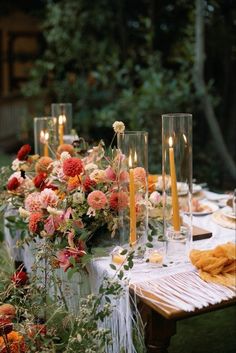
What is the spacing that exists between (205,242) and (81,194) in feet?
1.76

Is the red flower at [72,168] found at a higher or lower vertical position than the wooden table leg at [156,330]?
higher

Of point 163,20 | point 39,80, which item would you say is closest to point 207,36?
point 163,20

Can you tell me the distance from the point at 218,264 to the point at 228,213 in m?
0.70

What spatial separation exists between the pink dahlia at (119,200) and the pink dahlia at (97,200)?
33 millimetres

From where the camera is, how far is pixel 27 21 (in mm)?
11469

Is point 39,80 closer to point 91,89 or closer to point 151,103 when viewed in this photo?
point 91,89

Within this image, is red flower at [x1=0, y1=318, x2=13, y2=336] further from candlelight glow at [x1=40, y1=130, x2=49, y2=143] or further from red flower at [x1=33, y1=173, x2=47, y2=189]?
candlelight glow at [x1=40, y1=130, x2=49, y2=143]

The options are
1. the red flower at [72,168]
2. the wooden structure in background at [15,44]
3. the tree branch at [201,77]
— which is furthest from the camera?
the wooden structure in background at [15,44]

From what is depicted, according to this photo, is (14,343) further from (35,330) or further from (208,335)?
(208,335)

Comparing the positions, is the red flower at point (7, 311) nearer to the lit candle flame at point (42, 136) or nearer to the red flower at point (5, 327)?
the red flower at point (5, 327)

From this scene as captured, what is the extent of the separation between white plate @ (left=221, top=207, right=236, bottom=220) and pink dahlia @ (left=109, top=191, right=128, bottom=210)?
0.62 m

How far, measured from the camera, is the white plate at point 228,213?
94.0 inches

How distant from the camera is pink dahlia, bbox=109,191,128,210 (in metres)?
1.98

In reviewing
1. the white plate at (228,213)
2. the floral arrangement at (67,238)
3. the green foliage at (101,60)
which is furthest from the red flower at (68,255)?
the green foliage at (101,60)
